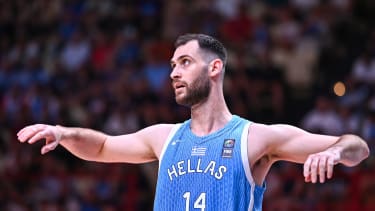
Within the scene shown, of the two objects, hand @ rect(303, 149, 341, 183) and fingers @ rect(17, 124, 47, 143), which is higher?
fingers @ rect(17, 124, 47, 143)

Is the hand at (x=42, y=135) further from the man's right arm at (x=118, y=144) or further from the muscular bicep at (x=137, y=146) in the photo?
the muscular bicep at (x=137, y=146)

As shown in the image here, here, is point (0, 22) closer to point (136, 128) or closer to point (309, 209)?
point (136, 128)

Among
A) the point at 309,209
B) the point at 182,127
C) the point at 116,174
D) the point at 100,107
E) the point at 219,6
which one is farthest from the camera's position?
the point at 219,6

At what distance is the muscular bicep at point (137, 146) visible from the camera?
5876 millimetres

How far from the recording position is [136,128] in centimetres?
1188

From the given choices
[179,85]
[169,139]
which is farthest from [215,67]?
[169,139]

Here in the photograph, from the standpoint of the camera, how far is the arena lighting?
11.5m

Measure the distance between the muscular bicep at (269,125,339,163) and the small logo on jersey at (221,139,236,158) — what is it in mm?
262

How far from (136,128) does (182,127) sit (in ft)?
20.0

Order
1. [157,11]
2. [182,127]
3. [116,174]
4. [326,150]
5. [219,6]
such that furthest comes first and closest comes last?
1. [157,11]
2. [219,6]
3. [116,174]
4. [182,127]
5. [326,150]

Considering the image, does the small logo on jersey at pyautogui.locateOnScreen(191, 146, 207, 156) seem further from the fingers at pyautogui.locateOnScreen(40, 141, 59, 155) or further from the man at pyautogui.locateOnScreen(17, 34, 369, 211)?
the fingers at pyautogui.locateOnScreen(40, 141, 59, 155)

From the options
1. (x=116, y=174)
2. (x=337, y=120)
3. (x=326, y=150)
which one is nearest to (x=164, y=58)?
(x=116, y=174)

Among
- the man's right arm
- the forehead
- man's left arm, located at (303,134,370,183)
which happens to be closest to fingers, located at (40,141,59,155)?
the man's right arm

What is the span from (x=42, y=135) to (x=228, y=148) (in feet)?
4.07
